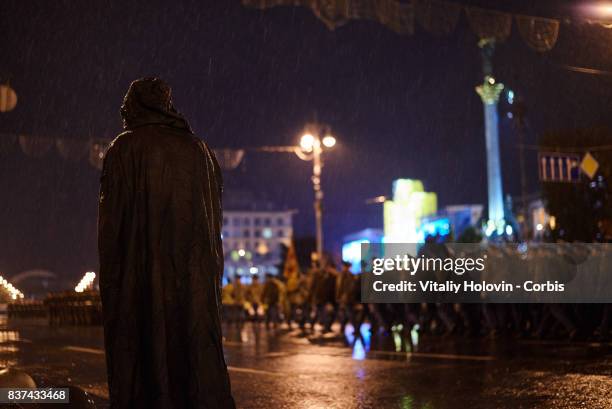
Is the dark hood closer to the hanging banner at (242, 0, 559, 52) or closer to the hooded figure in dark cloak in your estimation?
the hooded figure in dark cloak

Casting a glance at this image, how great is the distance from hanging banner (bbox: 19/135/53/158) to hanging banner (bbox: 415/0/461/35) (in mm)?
11965

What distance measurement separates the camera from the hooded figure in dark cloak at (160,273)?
3.96m

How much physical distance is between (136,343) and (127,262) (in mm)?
402

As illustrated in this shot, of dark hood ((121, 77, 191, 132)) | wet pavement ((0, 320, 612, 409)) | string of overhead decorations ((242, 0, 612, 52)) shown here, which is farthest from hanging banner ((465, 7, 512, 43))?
dark hood ((121, 77, 191, 132))

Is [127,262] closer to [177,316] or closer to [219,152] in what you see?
[177,316]

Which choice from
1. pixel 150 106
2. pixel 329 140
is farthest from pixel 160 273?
pixel 329 140

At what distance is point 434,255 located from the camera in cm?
1736

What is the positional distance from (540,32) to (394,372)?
1005 centimetres

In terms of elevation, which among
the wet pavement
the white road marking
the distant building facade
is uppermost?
the distant building facade

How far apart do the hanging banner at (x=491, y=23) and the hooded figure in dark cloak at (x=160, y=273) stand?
1339 centimetres

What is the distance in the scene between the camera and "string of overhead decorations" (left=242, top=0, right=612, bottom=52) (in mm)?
14578

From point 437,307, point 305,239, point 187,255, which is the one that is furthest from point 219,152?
point 305,239

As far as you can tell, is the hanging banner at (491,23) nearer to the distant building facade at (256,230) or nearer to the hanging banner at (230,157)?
the hanging banner at (230,157)

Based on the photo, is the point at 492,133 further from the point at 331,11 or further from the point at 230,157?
the point at 331,11
